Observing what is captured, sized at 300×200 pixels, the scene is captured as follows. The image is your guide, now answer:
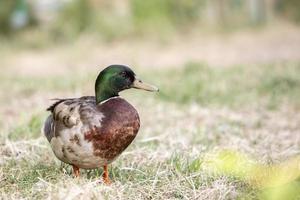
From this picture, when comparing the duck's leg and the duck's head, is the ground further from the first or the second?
the duck's head

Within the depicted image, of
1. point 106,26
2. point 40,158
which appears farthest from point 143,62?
point 40,158

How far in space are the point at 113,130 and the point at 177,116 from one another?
131 inches

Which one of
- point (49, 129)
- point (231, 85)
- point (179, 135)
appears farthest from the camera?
point (231, 85)

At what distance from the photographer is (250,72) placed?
32.7 ft

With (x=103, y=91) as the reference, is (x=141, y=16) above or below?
below

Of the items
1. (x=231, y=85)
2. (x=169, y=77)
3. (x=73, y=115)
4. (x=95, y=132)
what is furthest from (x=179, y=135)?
(x=169, y=77)

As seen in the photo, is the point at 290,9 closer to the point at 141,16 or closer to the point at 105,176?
the point at 141,16

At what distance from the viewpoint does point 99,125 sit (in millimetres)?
4102

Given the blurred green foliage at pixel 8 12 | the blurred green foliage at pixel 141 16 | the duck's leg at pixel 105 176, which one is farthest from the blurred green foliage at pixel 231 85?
the blurred green foliage at pixel 8 12

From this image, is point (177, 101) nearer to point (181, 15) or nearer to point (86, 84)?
point (86, 84)

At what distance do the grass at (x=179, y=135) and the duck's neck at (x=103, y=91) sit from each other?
0.51m

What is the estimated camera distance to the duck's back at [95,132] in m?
4.10

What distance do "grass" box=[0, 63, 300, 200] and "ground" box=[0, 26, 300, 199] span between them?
11 millimetres

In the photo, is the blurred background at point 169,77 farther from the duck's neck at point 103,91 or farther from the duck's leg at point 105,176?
the duck's neck at point 103,91
